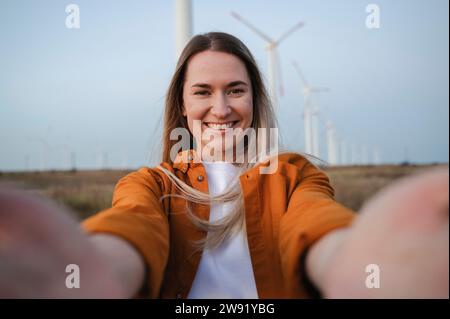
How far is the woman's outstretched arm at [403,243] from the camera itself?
2.10ft

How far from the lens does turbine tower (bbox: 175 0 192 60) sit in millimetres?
7586

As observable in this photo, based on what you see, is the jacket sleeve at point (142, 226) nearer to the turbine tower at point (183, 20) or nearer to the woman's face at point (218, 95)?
the woman's face at point (218, 95)

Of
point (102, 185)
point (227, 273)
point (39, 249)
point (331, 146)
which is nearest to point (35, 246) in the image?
point (39, 249)

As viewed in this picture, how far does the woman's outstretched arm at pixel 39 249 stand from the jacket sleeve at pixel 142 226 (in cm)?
27

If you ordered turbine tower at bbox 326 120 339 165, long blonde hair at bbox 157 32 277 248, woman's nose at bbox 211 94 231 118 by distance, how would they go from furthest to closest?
turbine tower at bbox 326 120 339 165, woman's nose at bbox 211 94 231 118, long blonde hair at bbox 157 32 277 248

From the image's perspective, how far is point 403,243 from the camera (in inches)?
26.1

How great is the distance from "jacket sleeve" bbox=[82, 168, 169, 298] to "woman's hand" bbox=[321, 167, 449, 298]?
519 mm

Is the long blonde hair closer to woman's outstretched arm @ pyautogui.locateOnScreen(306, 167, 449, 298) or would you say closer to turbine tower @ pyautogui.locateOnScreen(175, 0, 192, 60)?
woman's outstretched arm @ pyautogui.locateOnScreen(306, 167, 449, 298)

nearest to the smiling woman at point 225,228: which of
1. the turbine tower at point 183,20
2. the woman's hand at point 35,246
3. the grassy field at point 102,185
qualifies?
the woman's hand at point 35,246

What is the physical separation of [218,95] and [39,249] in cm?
126

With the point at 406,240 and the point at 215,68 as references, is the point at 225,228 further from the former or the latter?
the point at 406,240

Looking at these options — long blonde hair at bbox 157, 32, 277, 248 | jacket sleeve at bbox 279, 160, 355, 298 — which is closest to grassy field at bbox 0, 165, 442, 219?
long blonde hair at bbox 157, 32, 277, 248
